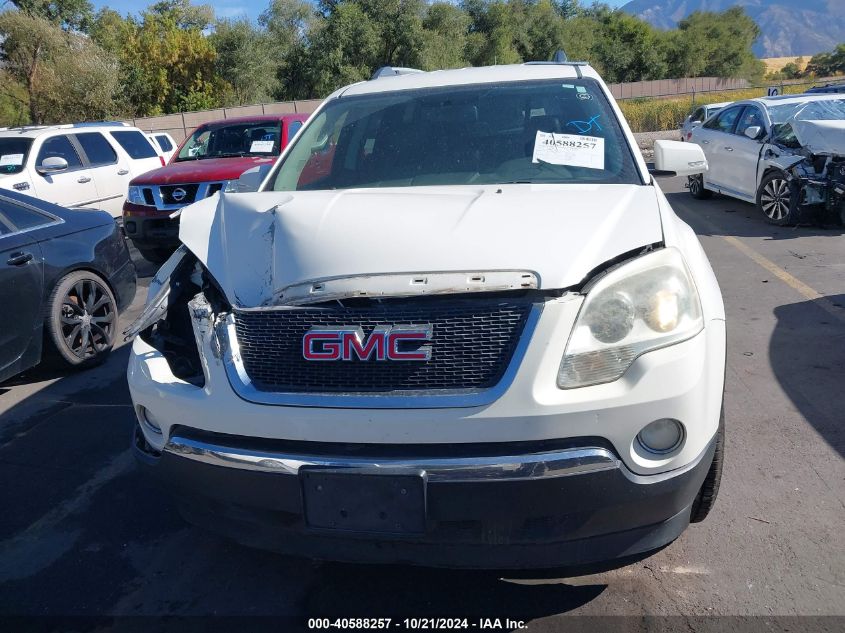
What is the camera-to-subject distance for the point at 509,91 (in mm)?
3777

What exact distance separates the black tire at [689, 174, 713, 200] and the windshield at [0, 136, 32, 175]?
10.0m

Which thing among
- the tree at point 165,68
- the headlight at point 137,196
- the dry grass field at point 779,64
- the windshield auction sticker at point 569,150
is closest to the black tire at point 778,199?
the windshield auction sticker at point 569,150

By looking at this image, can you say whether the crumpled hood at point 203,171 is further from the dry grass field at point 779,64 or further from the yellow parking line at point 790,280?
the dry grass field at point 779,64

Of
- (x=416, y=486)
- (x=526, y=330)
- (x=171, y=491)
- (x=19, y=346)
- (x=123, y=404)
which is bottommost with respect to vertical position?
(x=123, y=404)

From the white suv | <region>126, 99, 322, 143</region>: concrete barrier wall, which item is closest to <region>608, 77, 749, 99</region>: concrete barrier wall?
<region>126, 99, 322, 143</region>: concrete barrier wall

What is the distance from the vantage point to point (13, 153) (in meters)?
9.99

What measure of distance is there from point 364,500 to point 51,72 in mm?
36657

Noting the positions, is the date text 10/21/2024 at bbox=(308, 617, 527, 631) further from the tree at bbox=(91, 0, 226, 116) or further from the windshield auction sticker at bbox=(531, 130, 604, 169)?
the tree at bbox=(91, 0, 226, 116)

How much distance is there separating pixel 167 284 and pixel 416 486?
4.49 feet

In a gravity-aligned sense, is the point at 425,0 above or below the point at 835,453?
above

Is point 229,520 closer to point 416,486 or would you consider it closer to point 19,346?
point 416,486

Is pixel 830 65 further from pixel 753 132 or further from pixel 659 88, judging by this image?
pixel 753 132

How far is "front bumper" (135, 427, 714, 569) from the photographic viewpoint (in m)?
2.11

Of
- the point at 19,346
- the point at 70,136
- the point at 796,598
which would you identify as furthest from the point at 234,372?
the point at 70,136
